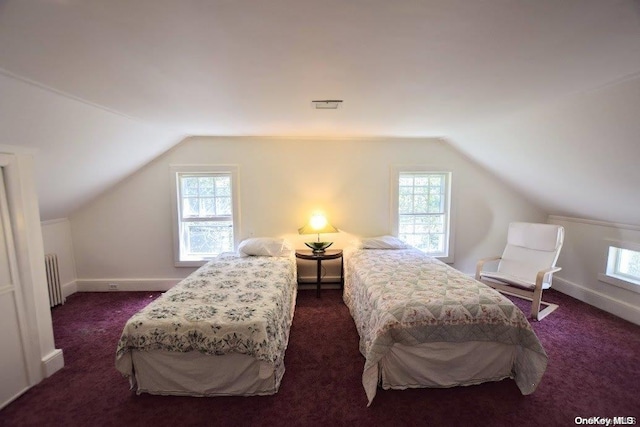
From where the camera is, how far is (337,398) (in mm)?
1909

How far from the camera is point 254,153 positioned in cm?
381

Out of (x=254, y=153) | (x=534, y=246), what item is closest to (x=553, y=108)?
(x=534, y=246)

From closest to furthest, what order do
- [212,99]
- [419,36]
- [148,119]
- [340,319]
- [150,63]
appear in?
1. [419,36]
2. [150,63]
3. [212,99]
4. [148,119]
5. [340,319]

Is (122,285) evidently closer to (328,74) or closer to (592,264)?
(328,74)

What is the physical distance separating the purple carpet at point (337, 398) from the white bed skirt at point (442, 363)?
70 mm

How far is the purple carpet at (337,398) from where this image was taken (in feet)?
5.73

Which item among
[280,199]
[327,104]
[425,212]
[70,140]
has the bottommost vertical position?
[425,212]

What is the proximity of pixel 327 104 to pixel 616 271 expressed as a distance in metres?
3.91

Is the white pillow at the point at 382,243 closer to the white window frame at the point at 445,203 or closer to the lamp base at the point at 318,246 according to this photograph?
the white window frame at the point at 445,203

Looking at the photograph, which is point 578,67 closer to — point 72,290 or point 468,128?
point 468,128

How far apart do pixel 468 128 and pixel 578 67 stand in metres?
1.58

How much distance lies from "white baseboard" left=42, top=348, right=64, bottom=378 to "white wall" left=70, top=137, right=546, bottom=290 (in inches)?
65.1

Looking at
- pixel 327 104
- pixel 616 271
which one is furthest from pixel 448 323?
pixel 616 271

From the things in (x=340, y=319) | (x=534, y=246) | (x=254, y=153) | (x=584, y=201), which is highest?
(x=254, y=153)
